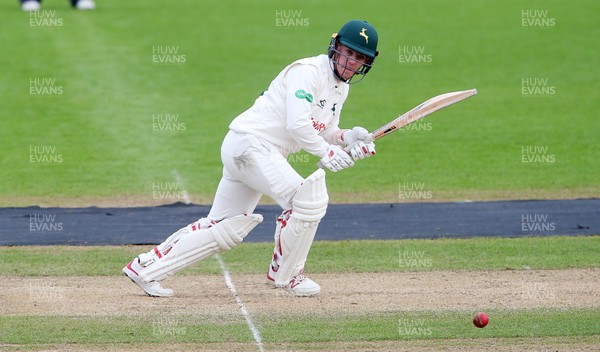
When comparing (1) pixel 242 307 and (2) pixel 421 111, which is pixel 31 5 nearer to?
(2) pixel 421 111

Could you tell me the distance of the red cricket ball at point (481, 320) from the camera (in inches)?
331

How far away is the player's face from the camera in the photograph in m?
9.31

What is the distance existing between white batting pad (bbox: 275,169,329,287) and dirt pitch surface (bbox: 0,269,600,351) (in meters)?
0.38

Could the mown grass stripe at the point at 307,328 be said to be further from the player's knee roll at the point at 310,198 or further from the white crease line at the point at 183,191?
the white crease line at the point at 183,191

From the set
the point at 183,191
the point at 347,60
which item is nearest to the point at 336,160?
the point at 347,60

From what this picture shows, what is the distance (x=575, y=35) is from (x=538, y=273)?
52.5ft

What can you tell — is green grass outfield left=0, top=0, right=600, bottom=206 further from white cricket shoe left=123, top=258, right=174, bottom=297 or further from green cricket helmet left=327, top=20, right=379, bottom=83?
green cricket helmet left=327, top=20, right=379, bottom=83

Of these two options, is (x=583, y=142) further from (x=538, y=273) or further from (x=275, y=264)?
(x=275, y=264)

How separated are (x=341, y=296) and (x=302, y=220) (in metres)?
0.97

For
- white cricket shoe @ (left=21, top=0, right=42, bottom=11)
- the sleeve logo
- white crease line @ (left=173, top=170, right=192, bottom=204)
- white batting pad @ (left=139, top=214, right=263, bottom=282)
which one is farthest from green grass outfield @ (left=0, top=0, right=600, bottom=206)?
the sleeve logo

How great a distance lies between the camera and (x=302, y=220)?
9.12 m

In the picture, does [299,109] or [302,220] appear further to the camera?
[302,220]

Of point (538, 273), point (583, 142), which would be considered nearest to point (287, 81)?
point (538, 273)

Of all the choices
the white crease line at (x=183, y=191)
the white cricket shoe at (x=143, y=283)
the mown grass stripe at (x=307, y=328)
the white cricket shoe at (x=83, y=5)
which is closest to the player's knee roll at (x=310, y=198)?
the mown grass stripe at (x=307, y=328)
